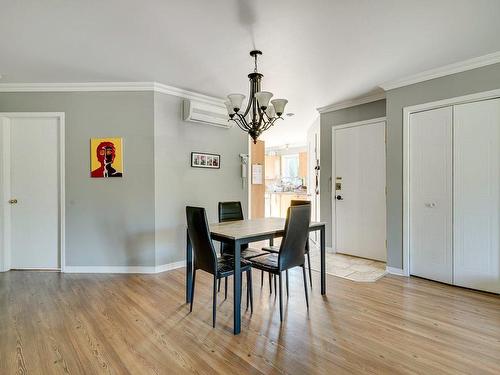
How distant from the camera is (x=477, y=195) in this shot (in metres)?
2.93

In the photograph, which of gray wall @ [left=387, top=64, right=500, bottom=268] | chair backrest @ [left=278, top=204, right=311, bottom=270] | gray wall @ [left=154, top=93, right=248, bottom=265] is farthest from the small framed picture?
gray wall @ [left=387, top=64, right=500, bottom=268]

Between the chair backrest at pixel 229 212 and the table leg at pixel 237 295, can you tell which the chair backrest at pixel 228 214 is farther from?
the table leg at pixel 237 295

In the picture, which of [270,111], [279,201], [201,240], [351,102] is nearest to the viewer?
[201,240]

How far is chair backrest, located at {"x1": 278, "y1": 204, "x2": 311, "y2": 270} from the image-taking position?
2.39m

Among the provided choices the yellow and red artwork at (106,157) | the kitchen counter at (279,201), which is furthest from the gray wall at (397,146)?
the kitchen counter at (279,201)

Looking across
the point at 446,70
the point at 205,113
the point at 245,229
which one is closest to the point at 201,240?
the point at 245,229

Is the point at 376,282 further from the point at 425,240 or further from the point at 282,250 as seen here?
the point at 282,250

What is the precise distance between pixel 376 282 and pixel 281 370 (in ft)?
6.46

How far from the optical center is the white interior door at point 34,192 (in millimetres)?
3684

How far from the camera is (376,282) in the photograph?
3236 millimetres

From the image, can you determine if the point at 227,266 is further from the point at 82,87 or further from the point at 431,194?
the point at 82,87

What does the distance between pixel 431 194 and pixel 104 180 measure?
13.0ft

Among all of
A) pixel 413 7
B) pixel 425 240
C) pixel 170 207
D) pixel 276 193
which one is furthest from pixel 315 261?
pixel 276 193

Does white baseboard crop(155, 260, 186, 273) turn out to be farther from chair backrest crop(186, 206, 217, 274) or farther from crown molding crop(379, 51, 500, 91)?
crown molding crop(379, 51, 500, 91)
